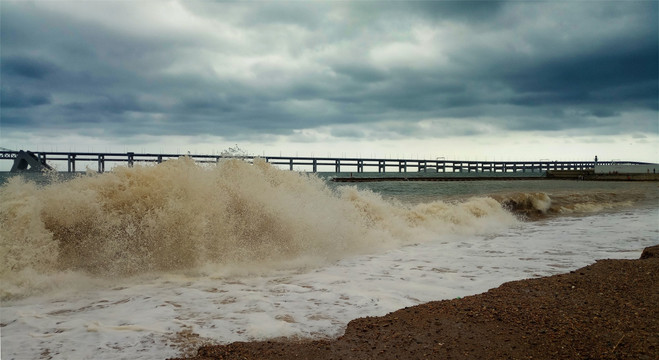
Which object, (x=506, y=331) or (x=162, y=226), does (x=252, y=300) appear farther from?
(x=162, y=226)

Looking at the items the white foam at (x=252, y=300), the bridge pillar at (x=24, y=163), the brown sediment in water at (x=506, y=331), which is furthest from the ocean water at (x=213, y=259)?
the bridge pillar at (x=24, y=163)

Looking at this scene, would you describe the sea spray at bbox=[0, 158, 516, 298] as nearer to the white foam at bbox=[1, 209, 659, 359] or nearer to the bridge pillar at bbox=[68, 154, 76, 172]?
the white foam at bbox=[1, 209, 659, 359]

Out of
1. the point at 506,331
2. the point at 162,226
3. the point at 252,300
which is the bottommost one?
the point at 252,300

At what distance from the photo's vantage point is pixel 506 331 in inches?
134

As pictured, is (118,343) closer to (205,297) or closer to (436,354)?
(205,297)

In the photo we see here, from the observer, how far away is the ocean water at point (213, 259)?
3842 millimetres

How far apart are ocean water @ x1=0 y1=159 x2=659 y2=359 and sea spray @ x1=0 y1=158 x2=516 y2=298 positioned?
22 mm

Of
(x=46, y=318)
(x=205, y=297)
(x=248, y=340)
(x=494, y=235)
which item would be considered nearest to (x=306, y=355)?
(x=248, y=340)

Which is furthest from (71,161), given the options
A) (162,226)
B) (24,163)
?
(162,226)

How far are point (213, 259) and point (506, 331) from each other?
4696 millimetres

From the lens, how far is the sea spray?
6129 millimetres

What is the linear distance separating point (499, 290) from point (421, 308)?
109 centimetres

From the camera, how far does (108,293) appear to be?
202 inches

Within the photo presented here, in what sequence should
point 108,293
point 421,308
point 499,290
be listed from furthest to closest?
point 108,293, point 499,290, point 421,308
